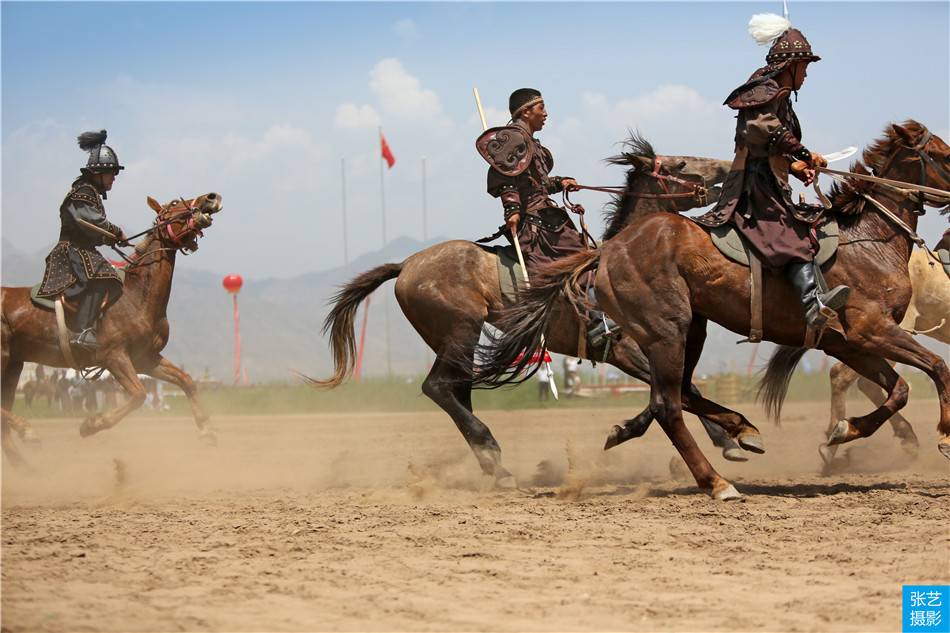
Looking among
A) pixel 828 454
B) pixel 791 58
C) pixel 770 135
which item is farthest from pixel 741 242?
pixel 828 454

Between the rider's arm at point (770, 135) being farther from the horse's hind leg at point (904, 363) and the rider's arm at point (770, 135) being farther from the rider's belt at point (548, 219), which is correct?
the rider's belt at point (548, 219)

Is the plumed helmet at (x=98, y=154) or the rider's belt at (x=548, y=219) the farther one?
the plumed helmet at (x=98, y=154)

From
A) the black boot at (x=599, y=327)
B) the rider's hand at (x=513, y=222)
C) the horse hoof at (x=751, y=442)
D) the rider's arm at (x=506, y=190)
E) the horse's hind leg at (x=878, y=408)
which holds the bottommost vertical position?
the horse hoof at (x=751, y=442)

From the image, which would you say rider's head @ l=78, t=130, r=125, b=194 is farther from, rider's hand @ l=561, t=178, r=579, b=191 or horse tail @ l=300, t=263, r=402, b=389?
rider's hand @ l=561, t=178, r=579, b=191

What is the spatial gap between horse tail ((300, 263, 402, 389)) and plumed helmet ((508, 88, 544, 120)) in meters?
1.79

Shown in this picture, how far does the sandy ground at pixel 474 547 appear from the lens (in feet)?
15.0

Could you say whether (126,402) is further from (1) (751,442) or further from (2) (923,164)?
(2) (923,164)

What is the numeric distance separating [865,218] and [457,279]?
333 centimetres

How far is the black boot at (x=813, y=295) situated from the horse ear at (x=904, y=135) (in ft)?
4.40

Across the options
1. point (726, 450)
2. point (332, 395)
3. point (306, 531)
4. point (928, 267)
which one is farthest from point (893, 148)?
point (332, 395)

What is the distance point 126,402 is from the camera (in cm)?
1006

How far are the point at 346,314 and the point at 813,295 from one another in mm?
4514

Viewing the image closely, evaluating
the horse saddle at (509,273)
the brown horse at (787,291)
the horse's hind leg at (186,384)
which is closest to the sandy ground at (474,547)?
the horse's hind leg at (186,384)

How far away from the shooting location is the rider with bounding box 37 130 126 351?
10.7 meters
